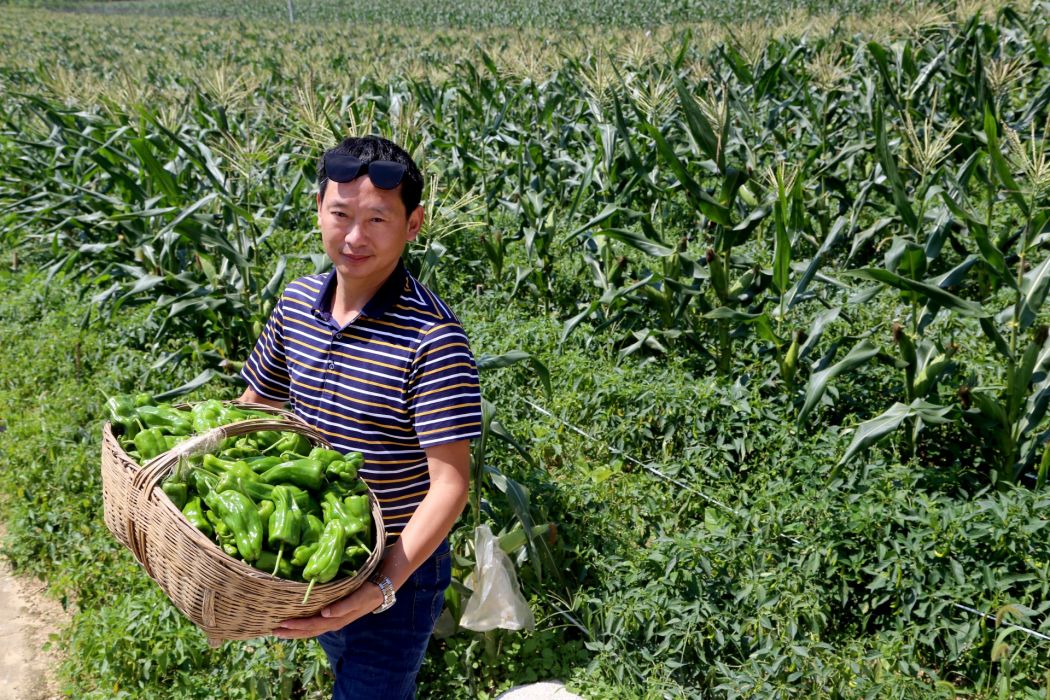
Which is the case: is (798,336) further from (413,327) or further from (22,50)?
(22,50)

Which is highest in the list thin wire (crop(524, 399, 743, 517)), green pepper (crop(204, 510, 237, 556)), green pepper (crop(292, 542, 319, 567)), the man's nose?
the man's nose

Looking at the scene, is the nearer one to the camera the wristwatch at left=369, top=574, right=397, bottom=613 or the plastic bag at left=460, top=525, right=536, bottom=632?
the wristwatch at left=369, top=574, right=397, bottom=613

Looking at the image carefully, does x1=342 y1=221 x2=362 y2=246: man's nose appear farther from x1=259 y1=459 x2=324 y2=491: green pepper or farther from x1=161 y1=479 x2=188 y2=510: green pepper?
x1=161 y1=479 x2=188 y2=510: green pepper

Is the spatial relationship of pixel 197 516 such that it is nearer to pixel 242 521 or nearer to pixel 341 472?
pixel 242 521

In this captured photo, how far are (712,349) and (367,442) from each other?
3168 millimetres

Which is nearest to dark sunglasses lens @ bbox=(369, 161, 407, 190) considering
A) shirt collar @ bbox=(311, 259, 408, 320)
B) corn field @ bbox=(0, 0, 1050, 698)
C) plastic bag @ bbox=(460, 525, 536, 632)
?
shirt collar @ bbox=(311, 259, 408, 320)

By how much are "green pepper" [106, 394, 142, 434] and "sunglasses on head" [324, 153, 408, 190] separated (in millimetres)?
695

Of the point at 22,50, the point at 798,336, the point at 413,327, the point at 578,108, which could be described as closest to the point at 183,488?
the point at 413,327

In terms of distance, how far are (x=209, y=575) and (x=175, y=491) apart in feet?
0.65

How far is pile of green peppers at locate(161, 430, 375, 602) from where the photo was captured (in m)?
1.80

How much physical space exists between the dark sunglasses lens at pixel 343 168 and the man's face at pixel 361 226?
2cm

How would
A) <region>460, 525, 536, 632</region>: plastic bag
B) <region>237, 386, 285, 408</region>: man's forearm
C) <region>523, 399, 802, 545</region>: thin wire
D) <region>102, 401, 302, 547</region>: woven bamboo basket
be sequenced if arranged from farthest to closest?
<region>523, 399, 802, 545</region>: thin wire → <region>460, 525, 536, 632</region>: plastic bag → <region>237, 386, 285, 408</region>: man's forearm → <region>102, 401, 302, 547</region>: woven bamboo basket

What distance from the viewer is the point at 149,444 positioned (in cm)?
204

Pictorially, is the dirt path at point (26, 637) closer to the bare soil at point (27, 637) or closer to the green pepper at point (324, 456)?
the bare soil at point (27, 637)
